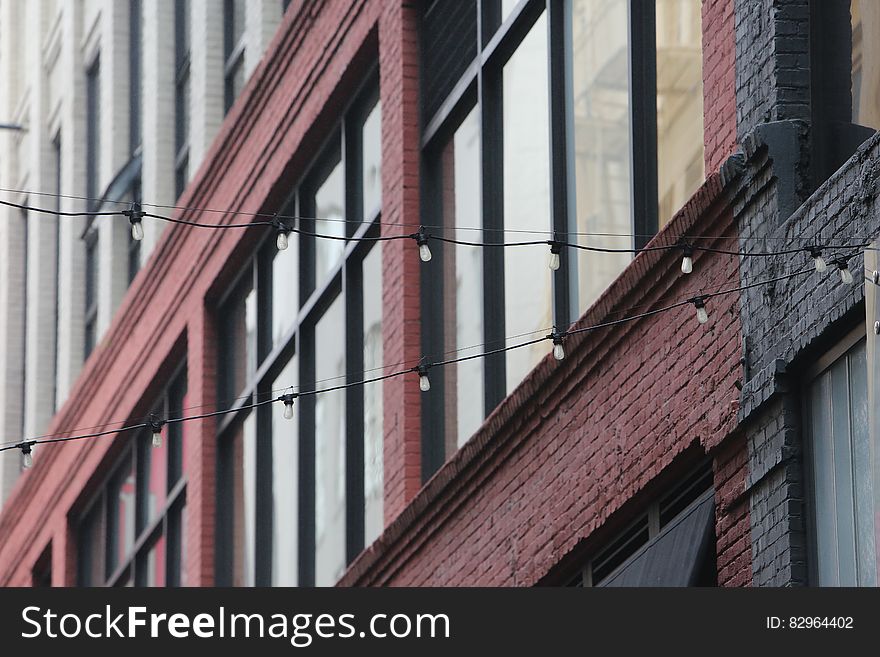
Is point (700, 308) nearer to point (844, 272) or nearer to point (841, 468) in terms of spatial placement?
point (841, 468)

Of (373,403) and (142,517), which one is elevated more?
(142,517)

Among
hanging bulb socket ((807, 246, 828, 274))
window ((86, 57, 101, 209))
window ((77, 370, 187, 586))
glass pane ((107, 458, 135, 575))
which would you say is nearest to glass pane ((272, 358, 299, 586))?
window ((77, 370, 187, 586))

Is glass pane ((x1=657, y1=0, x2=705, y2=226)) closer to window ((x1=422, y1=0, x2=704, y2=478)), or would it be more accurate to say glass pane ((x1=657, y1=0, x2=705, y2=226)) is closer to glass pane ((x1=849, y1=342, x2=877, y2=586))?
window ((x1=422, y1=0, x2=704, y2=478))

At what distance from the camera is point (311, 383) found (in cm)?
1870

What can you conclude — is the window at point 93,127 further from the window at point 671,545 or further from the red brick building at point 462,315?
the window at point 671,545

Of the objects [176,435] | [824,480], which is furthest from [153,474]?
[824,480]

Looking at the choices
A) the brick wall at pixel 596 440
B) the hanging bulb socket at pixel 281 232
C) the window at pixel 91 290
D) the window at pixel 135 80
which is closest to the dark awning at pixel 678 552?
the brick wall at pixel 596 440

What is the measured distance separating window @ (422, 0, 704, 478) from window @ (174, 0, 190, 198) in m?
8.22

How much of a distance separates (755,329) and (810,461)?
2.58ft

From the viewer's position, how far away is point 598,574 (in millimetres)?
12867

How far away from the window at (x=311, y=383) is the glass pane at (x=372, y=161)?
0.06ft

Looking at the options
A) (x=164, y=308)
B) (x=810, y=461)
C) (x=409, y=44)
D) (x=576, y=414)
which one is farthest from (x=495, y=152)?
(x=164, y=308)

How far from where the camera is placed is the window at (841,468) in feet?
32.2

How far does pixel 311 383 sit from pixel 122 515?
7.65 metres
